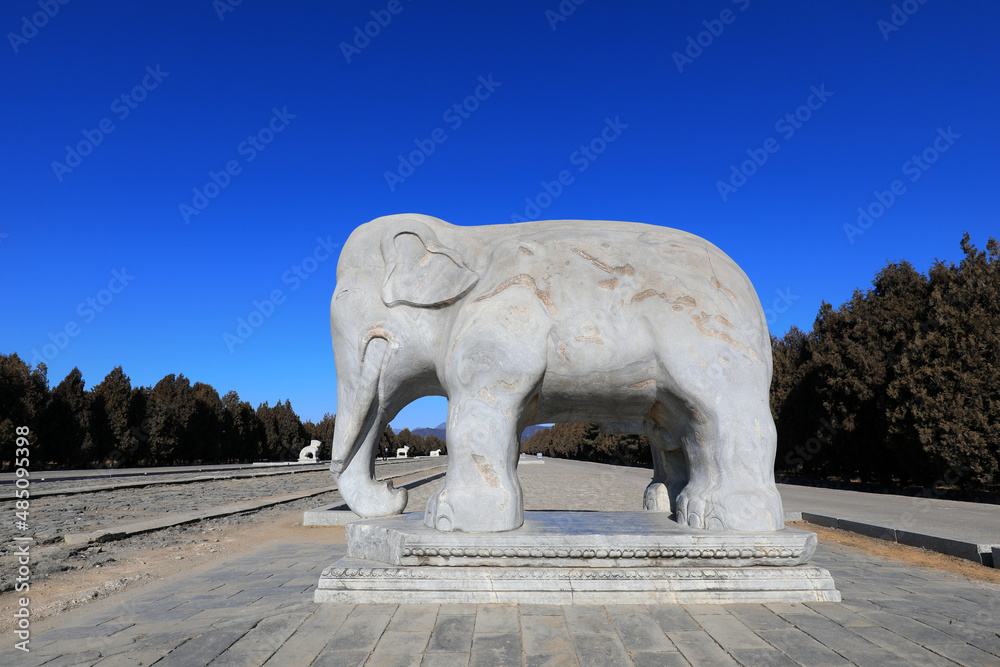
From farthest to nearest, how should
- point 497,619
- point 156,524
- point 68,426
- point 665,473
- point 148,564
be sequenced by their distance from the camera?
point 68,426 → point 156,524 → point 148,564 → point 665,473 → point 497,619

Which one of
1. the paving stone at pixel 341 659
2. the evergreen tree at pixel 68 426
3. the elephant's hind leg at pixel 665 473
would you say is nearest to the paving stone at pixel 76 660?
the paving stone at pixel 341 659

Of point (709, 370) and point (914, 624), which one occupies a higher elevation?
point (709, 370)

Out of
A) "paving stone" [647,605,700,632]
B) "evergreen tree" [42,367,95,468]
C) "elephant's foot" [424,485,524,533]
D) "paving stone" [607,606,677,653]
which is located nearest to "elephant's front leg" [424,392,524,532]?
"elephant's foot" [424,485,524,533]

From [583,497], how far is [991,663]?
10708 millimetres

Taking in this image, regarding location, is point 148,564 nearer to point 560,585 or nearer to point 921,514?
point 560,585

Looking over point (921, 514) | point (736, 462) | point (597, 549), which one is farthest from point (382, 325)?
point (921, 514)

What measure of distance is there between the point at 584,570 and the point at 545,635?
2.09 ft

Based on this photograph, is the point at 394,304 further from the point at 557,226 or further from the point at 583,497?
the point at 583,497

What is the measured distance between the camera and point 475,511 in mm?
3430

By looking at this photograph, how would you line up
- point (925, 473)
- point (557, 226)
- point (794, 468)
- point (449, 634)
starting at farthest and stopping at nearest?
1. point (794, 468)
2. point (925, 473)
3. point (557, 226)
4. point (449, 634)

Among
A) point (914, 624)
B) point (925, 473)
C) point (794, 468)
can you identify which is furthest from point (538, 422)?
point (794, 468)

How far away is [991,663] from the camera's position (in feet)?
7.87

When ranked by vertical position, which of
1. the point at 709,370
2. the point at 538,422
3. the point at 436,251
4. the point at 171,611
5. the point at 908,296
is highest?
the point at 908,296

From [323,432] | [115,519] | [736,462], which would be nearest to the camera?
[736,462]
